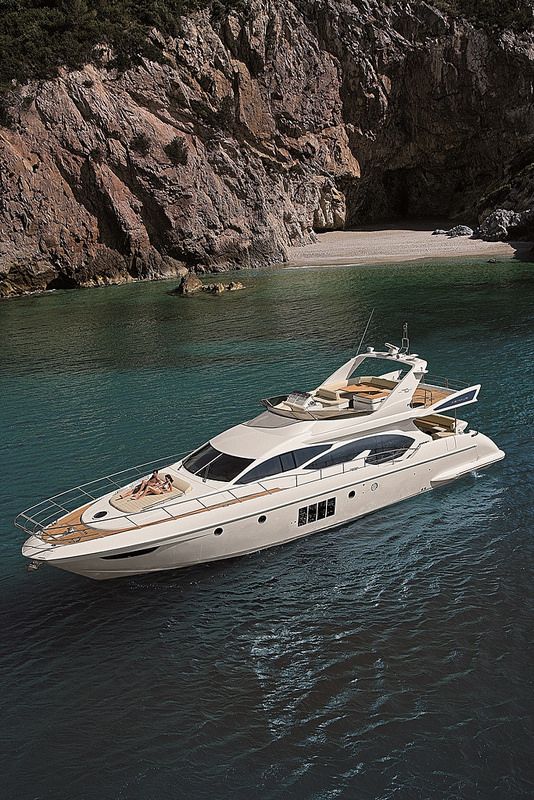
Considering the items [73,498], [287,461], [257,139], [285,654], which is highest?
[257,139]

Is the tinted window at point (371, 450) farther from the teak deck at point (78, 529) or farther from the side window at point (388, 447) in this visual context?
the teak deck at point (78, 529)

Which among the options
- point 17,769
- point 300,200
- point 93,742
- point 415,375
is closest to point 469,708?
point 93,742

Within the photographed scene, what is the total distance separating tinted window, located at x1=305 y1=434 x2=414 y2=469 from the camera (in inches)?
728

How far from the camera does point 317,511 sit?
17.9 metres

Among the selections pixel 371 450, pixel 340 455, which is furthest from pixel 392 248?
pixel 340 455

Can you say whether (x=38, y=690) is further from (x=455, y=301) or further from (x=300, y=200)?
(x=300, y=200)

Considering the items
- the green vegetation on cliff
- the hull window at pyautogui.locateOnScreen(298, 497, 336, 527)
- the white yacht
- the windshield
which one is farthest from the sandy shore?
the hull window at pyautogui.locateOnScreen(298, 497, 336, 527)

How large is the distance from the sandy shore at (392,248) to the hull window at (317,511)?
58.8m

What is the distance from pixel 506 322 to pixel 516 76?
57.2 metres

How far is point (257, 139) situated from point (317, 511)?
236ft

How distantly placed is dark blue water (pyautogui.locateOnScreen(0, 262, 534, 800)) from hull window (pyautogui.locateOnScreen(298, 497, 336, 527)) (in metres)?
0.54

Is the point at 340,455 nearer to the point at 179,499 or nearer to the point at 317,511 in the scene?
the point at 317,511

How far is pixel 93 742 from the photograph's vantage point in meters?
11.6

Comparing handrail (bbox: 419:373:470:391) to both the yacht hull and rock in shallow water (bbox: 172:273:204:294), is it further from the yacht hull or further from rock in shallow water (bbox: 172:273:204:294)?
rock in shallow water (bbox: 172:273:204:294)
